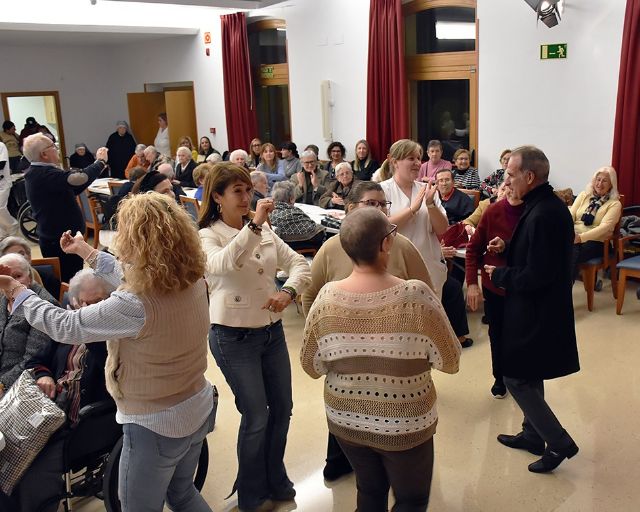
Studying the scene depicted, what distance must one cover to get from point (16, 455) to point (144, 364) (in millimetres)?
851

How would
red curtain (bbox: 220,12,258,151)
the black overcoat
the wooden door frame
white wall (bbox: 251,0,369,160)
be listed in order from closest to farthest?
the black overcoat, white wall (bbox: 251,0,369,160), red curtain (bbox: 220,12,258,151), the wooden door frame

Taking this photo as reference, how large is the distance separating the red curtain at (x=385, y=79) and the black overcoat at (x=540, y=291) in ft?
18.3

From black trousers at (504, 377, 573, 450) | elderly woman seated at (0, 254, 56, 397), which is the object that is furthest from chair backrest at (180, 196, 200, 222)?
black trousers at (504, 377, 573, 450)

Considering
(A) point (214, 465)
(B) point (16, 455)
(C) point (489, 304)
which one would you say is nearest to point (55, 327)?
(B) point (16, 455)

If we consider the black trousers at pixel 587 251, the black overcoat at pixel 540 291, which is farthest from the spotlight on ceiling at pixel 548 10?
Answer: the black overcoat at pixel 540 291

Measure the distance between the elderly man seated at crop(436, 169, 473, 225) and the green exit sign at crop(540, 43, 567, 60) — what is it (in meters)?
1.80

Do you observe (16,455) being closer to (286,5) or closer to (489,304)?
(489,304)

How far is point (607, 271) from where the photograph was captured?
600cm

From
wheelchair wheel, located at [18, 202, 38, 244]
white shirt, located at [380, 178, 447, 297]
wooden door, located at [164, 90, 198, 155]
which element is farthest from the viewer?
wooden door, located at [164, 90, 198, 155]

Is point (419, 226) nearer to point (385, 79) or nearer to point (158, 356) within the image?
point (158, 356)

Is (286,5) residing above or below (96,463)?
above

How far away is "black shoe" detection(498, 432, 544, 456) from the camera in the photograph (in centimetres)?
307

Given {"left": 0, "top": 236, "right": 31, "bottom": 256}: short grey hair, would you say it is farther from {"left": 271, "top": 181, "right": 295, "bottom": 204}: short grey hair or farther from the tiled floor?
{"left": 271, "top": 181, "right": 295, "bottom": 204}: short grey hair

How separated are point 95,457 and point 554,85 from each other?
5.61 meters
